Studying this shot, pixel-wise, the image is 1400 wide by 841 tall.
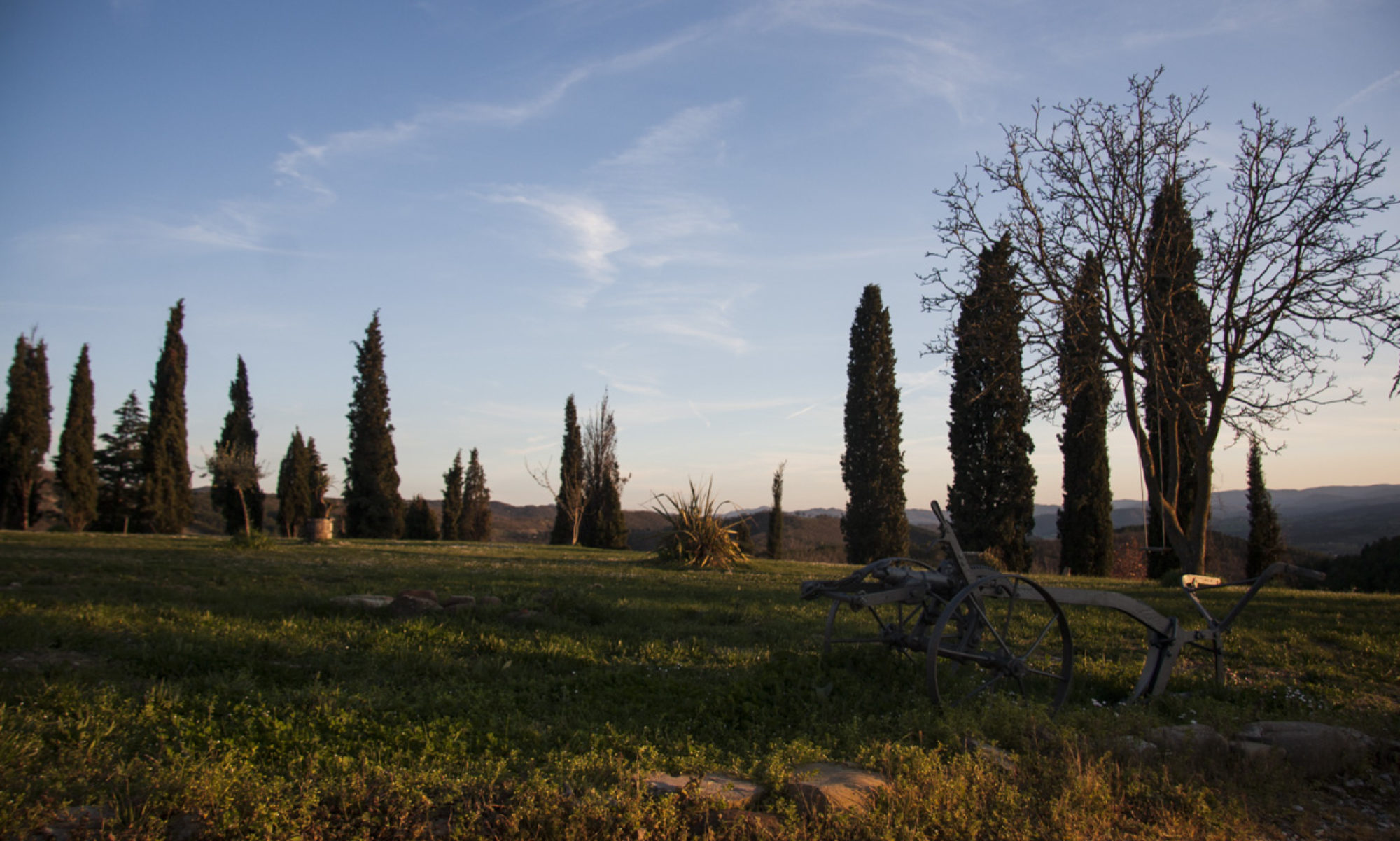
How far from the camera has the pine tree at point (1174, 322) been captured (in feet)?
43.7

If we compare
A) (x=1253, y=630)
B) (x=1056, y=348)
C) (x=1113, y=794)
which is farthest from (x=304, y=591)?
(x=1056, y=348)

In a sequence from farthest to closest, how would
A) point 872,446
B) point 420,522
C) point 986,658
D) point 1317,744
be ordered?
point 420,522
point 872,446
point 986,658
point 1317,744

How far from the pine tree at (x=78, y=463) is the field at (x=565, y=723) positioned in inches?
1194

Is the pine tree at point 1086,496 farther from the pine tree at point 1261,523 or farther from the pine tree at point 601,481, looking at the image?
the pine tree at point 601,481

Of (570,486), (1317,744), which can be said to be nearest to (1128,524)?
(570,486)

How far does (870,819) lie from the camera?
3.45 metres

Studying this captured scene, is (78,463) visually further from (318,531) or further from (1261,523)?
(1261,523)

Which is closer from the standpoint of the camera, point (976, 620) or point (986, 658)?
point (986, 658)

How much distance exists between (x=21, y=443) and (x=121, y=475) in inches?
151

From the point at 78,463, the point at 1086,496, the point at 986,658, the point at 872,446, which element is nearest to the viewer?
the point at 986,658

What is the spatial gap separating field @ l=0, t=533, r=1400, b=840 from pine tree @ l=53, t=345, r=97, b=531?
30.3m

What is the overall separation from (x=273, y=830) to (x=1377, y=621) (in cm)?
1174

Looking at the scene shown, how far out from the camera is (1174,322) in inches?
508

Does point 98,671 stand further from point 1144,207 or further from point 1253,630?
point 1144,207
